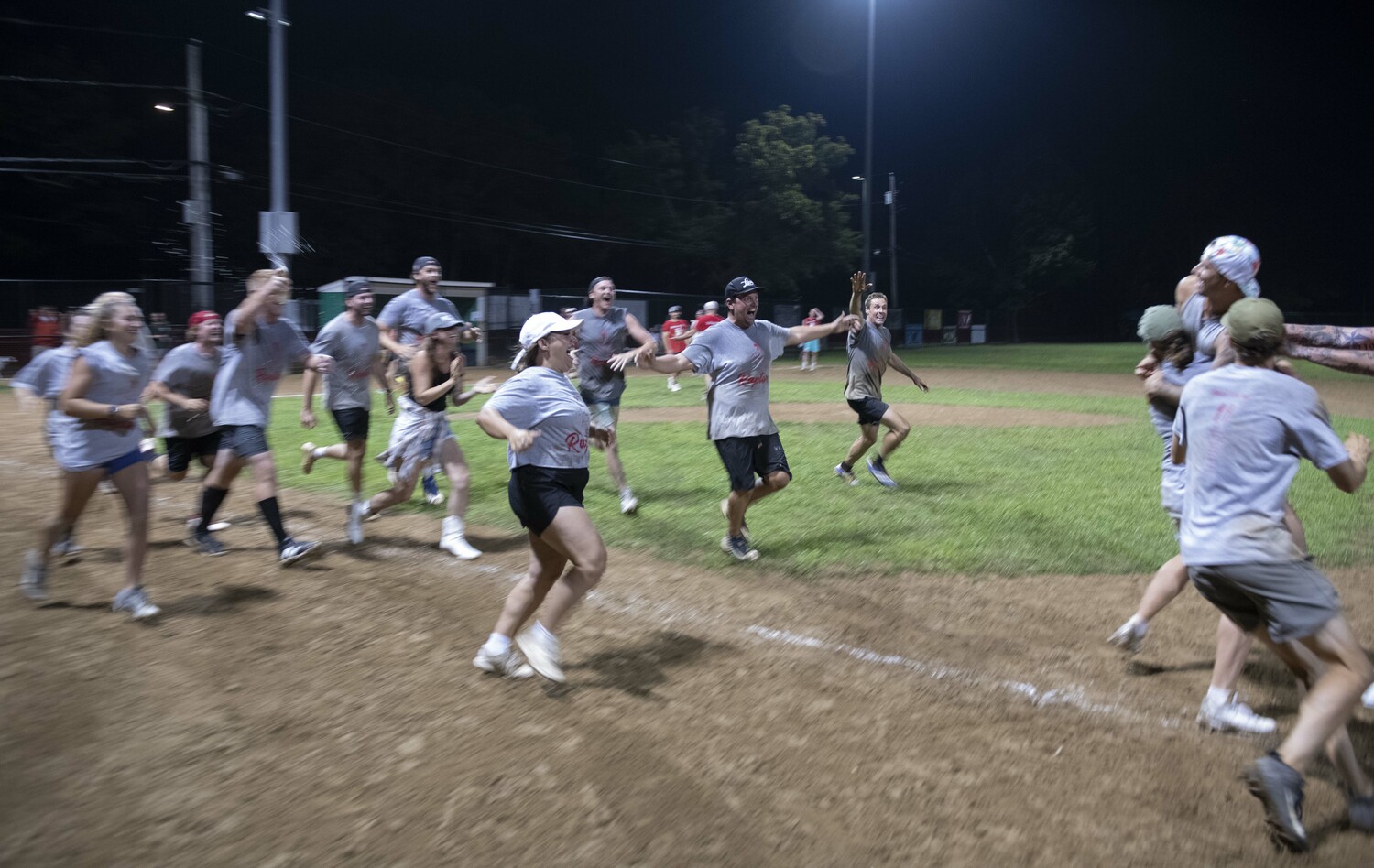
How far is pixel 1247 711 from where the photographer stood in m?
4.41

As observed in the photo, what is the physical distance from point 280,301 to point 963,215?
7458 centimetres

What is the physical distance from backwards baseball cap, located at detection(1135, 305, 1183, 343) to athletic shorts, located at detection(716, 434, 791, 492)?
2.86 meters

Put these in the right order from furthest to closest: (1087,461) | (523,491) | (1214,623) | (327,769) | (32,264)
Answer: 1. (32,264)
2. (1087,461)
3. (1214,623)
4. (523,491)
5. (327,769)

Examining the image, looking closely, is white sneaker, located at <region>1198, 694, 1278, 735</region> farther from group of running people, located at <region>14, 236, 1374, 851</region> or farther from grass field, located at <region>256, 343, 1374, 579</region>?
grass field, located at <region>256, 343, 1374, 579</region>

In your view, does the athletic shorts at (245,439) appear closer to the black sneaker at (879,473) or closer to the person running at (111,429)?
the person running at (111,429)

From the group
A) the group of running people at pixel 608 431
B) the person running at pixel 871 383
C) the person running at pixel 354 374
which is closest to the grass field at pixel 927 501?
the person running at pixel 871 383

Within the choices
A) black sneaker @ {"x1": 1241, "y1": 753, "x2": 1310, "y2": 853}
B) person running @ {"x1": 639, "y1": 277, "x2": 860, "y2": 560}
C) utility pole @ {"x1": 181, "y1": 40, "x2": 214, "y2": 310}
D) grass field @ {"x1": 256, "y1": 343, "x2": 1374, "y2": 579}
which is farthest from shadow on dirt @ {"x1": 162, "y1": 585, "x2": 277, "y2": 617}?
utility pole @ {"x1": 181, "y1": 40, "x2": 214, "y2": 310}

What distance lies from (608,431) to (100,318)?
165 inches

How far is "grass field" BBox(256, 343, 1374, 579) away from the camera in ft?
25.4

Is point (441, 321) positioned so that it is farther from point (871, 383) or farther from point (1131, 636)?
point (1131, 636)

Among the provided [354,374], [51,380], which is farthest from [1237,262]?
[51,380]

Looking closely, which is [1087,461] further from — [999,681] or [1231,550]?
[1231,550]

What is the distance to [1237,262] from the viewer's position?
171 inches

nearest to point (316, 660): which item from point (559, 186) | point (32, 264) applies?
point (32, 264)
